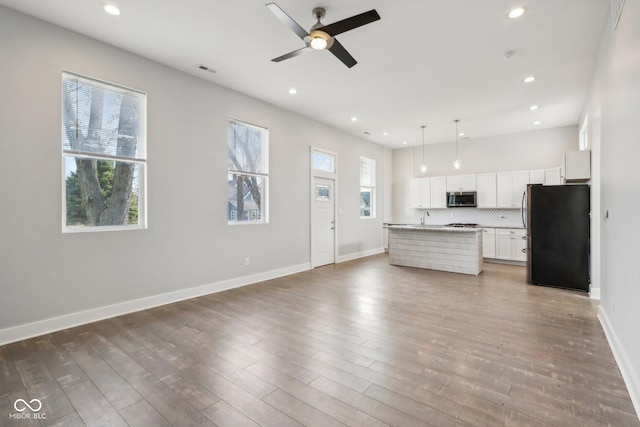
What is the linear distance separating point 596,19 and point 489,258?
5440 mm

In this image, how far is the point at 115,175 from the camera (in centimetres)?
366

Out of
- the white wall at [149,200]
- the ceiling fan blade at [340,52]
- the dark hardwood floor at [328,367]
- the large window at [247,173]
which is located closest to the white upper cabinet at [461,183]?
the dark hardwood floor at [328,367]

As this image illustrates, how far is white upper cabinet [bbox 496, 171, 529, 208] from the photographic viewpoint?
699cm

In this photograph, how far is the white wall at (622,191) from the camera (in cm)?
204

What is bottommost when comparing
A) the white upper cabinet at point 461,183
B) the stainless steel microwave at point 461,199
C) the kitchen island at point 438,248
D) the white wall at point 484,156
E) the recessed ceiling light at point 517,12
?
the kitchen island at point 438,248

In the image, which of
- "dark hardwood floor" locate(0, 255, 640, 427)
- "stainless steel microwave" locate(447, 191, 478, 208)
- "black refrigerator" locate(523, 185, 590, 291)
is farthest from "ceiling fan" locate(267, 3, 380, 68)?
"stainless steel microwave" locate(447, 191, 478, 208)

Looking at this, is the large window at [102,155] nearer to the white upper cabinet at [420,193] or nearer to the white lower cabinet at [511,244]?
the white upper cabinet at [420,193]

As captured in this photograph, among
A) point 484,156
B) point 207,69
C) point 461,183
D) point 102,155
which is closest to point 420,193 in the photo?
point 461,183

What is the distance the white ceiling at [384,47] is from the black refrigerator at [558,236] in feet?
5.62

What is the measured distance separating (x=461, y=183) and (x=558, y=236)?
336cm

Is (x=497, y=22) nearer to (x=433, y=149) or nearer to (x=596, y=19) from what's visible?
(x=596, y=19)

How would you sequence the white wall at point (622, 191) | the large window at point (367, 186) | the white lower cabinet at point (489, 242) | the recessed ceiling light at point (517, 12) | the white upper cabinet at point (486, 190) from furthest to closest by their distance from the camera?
the large window at point (367, 186), the white upper cabinet at point (486, 190), the white lower cabinet at point (489, 242), the recessed ceiling light at point (517, 12), the white wall at point (622, 191)

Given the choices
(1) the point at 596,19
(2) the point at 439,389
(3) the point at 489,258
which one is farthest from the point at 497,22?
(3) the point at 489,258

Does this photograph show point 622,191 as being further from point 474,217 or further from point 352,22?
point 474,217
